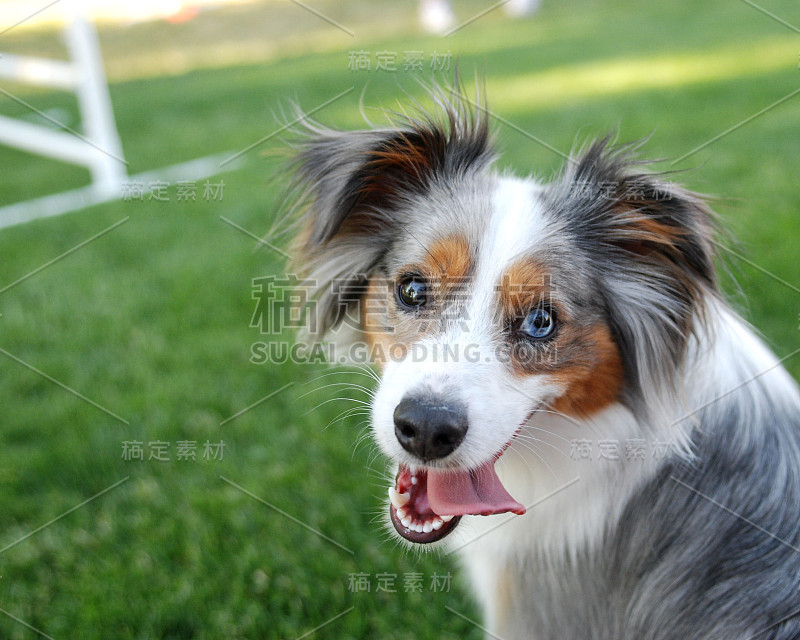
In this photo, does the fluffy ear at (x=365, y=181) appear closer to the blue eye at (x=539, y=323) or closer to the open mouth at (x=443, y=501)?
the blue eye at (x=539, y=323)

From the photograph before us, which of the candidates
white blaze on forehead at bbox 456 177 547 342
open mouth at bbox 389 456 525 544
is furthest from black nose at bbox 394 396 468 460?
white blaze on forehead at bbox 456 177 547 342

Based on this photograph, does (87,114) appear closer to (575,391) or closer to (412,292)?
(412,292)

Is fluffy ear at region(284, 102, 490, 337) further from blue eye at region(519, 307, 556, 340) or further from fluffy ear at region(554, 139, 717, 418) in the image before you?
blue eye at region(519, 307, 556, 340)

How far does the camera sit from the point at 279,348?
5.21m

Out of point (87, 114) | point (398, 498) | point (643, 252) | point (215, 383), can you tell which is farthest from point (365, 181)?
point (87, 114)

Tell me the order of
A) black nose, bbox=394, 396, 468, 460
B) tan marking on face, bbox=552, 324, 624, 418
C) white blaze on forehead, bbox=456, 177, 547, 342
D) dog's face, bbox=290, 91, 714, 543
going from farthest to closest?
tan marking on face, bbox=552, 324, 624, 418 < white blaze on forehead, bbox=456, 177, 547, 342 < dog's face, bbox=290, 91, 714, 543 < black nose, bbox=394, 396, 468, 460

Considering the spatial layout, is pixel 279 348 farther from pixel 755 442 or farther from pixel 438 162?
pixel 755 442

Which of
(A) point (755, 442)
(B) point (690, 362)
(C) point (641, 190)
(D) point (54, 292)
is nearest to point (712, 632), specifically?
(A) point (755, 442)

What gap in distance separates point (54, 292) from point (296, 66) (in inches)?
376

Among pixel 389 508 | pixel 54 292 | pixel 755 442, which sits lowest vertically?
pixel 389 508

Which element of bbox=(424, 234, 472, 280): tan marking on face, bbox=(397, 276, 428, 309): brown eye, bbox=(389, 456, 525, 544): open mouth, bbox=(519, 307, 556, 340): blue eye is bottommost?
bbox=(389, 456, 525, 544): open mouth

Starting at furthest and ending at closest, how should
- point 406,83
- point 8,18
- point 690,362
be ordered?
point 8,18, point 406,83, point 690,362

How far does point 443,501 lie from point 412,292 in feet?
2.47

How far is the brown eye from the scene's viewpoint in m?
2.62
